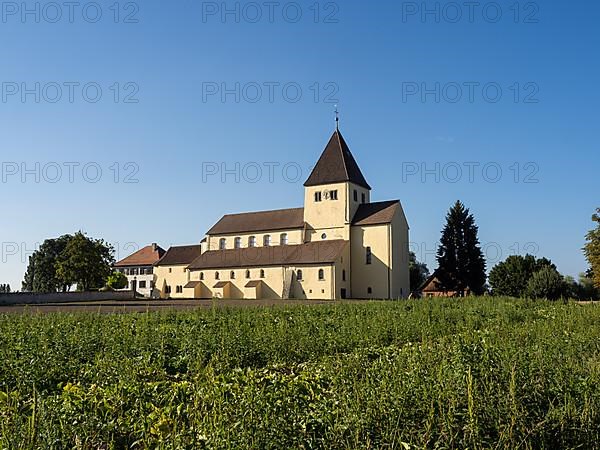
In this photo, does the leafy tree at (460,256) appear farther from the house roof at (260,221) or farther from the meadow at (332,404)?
the meadow at (332,404)

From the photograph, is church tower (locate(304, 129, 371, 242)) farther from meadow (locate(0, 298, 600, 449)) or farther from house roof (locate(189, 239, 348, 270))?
meadow (locate(0, 298, 600, 449))

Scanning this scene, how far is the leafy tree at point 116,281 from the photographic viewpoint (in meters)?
78.1

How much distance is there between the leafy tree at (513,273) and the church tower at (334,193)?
16964 mm

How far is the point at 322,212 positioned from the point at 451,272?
15871 mm

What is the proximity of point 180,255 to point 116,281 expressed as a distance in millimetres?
10865

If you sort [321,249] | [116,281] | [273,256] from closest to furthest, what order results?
[321,249] → [273,256] → [116,281]

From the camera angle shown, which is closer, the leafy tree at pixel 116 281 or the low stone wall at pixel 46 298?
the low stone wall at pixel 46 298

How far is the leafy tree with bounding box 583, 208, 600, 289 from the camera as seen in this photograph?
50.5 metres

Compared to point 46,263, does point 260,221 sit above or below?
above

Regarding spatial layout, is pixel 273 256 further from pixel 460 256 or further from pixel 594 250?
pixel 594 250

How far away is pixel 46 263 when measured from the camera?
3501 inches

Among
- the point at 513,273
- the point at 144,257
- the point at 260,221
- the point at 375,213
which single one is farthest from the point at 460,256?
the point at 144,257

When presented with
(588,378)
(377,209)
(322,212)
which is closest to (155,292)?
(322,212)

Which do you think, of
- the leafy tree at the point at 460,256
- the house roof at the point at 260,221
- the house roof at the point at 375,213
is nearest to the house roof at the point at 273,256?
the house roof at the point at 375,213
